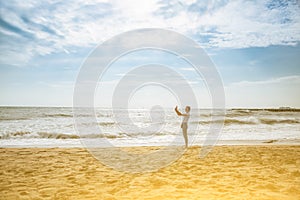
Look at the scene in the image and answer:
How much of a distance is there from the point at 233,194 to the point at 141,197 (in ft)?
6.00

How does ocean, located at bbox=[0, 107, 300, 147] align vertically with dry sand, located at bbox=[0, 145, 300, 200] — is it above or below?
below

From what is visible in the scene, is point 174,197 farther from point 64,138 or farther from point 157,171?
point 64,138

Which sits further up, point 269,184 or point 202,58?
point 202,58

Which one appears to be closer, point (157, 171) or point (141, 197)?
point (141, 197)

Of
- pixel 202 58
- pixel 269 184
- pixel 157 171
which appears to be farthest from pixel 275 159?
pixel 202 58

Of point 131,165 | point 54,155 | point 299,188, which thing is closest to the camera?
point 299,188

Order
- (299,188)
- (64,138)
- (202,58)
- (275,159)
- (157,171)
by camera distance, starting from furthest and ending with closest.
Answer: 1. (64,138)
2. (202,58)
3. (275,159)
4. (157,171)
5. (299,188)

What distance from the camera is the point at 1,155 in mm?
8922

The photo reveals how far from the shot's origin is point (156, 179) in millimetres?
5949

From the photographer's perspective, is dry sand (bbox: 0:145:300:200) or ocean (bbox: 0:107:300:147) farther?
ocean (bbox: 0:107:300:147)

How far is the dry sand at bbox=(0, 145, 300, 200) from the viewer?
4.75 m

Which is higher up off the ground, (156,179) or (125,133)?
(156,179)

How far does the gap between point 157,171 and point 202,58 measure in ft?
29.4

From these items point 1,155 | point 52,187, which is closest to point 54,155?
point 1,155
